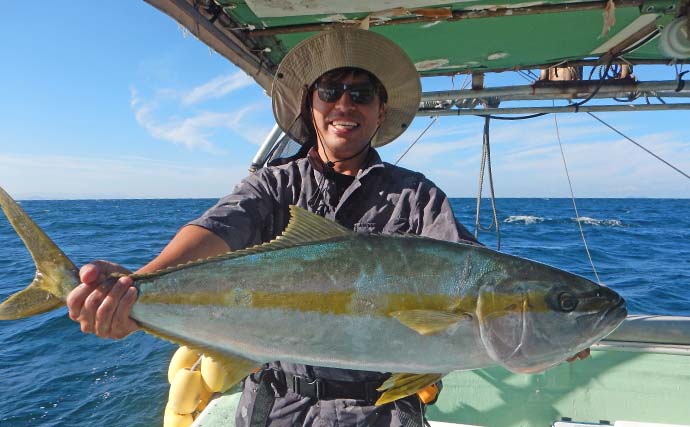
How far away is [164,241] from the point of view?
23.7 meters

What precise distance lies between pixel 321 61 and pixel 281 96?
1.80 ft

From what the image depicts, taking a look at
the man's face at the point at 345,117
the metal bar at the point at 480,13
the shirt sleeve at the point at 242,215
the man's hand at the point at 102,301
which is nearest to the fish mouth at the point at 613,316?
the man's face at the point at 345,117

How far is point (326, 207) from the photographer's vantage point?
2396 mm

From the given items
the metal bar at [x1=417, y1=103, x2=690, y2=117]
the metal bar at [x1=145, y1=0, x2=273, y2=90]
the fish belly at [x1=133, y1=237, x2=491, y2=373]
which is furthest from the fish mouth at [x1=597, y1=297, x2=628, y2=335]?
the metal bar at [x1=417, y1=103, x2=690, y2=117]

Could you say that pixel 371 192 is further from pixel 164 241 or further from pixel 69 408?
pixel 164 241

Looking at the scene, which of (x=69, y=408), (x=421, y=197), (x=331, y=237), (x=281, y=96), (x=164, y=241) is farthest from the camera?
(x=164, y=241)

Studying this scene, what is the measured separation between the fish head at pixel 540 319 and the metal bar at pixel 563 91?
382 centimetres

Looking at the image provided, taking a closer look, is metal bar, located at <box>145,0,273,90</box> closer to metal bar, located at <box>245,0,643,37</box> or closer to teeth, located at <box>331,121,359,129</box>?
metal bar, located at <box>245,0,643,37</box>

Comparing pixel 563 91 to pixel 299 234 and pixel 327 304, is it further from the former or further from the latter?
pixel 327 304

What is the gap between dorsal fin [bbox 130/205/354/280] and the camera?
5.93 feet

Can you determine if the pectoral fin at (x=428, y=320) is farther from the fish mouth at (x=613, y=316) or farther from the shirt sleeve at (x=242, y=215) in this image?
the shirt sleeve at (x=242, y=215)

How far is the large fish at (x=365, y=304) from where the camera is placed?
1.66 m

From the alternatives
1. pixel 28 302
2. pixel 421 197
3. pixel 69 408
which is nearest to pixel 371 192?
pixel 421 197

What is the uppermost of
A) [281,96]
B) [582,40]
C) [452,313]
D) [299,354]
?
[582,40]
